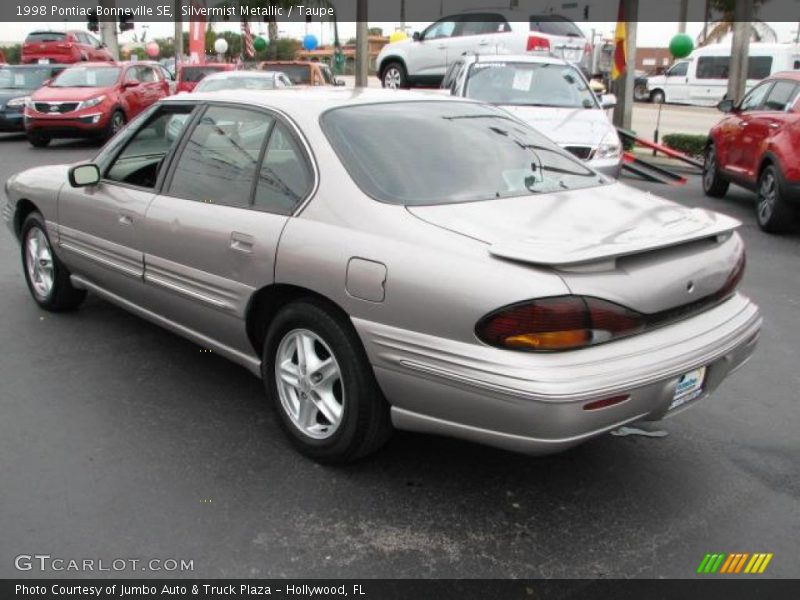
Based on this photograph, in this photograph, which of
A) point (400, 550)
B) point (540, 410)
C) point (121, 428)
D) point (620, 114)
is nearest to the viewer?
point (540, 410)

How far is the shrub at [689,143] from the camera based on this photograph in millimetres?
14859

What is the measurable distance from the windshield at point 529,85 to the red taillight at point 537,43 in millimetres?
6227

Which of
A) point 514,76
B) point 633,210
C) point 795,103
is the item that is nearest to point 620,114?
point 514,76

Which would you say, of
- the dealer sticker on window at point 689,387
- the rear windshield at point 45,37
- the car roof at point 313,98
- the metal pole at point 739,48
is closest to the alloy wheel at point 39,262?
the car roof at point 313,98

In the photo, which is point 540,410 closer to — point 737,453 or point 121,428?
point 737,453

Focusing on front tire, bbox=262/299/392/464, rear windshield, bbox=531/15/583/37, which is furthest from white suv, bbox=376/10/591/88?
front tire, bbox=262/299/392/464

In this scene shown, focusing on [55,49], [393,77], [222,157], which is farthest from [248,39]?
[222,157]

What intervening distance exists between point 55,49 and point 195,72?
5.76 metres

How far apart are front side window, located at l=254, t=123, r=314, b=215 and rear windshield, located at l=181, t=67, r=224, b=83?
63.6 ft

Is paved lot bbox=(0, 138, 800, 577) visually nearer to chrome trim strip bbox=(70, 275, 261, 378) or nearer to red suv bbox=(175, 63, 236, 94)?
chrome trim strip bbox=(70, 275, 261, 378)

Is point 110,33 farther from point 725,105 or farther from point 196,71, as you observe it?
point 725,105

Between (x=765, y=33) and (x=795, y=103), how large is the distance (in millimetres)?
42507

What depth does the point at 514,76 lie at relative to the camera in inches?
395

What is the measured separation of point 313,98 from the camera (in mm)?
3932
